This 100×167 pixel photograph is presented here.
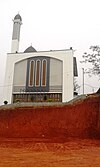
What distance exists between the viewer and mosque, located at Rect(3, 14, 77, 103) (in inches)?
1272

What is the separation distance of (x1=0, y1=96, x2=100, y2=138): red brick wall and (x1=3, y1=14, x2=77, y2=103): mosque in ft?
39.3

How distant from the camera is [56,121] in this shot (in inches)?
718

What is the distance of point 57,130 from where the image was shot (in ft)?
58.7

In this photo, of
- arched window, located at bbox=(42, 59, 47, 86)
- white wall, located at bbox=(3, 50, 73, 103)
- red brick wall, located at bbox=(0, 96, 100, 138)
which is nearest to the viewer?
red brick wall, located at bbox=(0, 96, 100, 138)

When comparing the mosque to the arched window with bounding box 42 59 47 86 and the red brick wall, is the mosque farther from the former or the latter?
the red brick wall

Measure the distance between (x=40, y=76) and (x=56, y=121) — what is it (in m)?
15.9

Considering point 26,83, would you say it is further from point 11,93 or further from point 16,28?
point 16,28

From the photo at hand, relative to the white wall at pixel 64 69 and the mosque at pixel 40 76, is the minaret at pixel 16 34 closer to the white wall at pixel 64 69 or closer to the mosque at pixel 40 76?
the white wall at pixel 64 69

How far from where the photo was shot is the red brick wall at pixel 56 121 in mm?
17422

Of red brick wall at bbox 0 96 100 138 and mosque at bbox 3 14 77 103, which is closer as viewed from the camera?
red brick wall at bbox 0 96 100 138

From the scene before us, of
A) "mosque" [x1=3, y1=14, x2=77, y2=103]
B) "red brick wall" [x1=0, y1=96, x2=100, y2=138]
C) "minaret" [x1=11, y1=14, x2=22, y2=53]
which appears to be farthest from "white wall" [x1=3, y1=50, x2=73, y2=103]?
"red brick wall" [x1=0, y1=96, x2=100, y2=138]

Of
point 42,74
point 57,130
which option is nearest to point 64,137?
point 57,130

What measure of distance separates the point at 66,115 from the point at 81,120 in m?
1.31

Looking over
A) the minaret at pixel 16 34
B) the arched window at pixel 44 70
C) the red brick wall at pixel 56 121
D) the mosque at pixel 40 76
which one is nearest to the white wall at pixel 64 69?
the mosque at pixel 40 76
